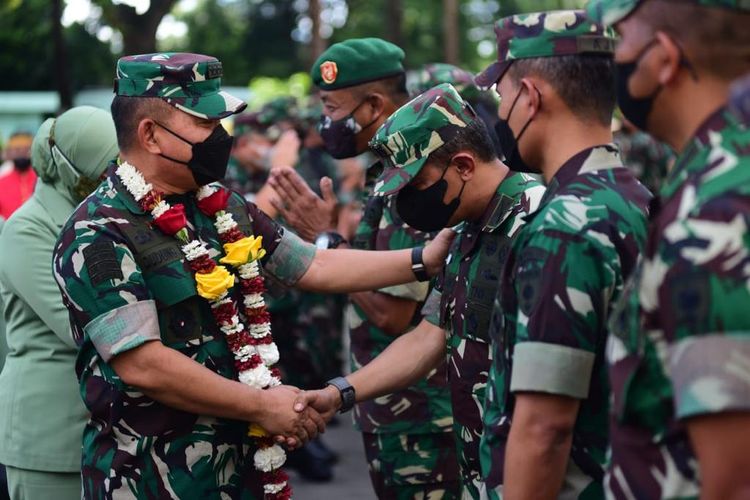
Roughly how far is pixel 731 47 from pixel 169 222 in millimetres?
1907

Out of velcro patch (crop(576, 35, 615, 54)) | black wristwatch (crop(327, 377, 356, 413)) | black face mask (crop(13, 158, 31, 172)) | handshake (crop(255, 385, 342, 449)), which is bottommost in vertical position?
black face mask (crop(13, 158, 31, 172))

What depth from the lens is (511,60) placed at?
2738mm

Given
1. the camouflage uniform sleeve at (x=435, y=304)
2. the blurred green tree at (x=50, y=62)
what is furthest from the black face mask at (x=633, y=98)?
the blurred green tree at (x=50, y=62)

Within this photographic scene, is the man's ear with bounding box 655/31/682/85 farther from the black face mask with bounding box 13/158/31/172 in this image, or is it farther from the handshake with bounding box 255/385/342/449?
the black face mask with bounding box 13/158/31/172

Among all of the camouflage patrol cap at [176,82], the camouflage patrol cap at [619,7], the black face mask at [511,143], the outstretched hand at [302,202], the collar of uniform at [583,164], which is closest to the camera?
the camouflage patrol cap at [619,7]

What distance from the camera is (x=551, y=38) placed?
105 inches

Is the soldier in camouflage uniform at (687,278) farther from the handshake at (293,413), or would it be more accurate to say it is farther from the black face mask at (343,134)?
the black face mask at (343,134)

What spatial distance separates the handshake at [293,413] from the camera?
11.1 ft

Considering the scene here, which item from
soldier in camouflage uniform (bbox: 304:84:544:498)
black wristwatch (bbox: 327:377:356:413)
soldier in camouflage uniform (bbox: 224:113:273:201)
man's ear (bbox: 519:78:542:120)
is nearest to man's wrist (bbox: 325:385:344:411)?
black wristwatch (bbox: 327:377:356:413)

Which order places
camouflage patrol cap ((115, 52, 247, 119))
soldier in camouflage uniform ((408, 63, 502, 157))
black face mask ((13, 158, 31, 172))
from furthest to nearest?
black face mask ((13, 158, 31, 172)), soldier in camouflage uniform ((408, 63, 502, 157)), camouflage patrol cap ((115, 52, 247, 119))

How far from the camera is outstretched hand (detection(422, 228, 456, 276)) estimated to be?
12.4 feet

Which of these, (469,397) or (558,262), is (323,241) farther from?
(558,262)

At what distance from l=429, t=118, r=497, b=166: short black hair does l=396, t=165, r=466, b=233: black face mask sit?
0.05 meters

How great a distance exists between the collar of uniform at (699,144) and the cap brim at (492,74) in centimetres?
86
